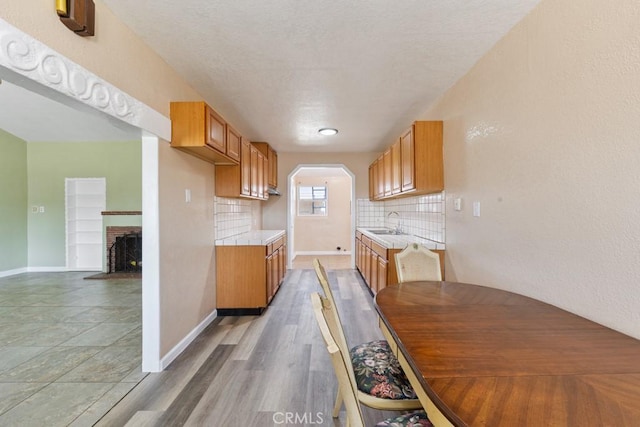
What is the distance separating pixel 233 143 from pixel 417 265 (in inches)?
88.1

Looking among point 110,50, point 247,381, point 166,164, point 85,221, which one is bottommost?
point 247,381

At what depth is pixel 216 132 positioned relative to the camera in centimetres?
254

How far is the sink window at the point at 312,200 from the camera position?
8398mm

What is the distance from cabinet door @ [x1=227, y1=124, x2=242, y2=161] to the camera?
→ 9.43ft

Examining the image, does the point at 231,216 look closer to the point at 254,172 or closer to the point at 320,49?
the point at 254,172

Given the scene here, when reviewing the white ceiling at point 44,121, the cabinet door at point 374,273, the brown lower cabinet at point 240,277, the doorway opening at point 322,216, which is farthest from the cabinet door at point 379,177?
the white ceiling at point 44,121

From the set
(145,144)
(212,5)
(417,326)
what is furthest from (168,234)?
(417,326)

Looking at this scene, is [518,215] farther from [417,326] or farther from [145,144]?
[145,144]

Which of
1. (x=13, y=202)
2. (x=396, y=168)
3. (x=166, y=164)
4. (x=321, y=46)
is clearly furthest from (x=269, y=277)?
(x=13, y=202)

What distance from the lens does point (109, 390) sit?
192 centimetres

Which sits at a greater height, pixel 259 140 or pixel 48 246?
pixel 259 140

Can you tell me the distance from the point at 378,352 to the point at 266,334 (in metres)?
1.64

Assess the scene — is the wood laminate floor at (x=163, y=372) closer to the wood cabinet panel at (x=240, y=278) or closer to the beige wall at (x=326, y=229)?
the wood cabinet panel at (x=240, y=278)

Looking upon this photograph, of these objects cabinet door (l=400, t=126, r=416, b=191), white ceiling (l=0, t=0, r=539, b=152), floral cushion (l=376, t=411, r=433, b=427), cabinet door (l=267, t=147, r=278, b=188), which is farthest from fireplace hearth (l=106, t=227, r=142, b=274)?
floral cushion (l=376, t=411, r=433, b=427)
